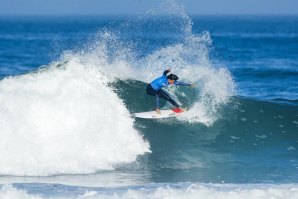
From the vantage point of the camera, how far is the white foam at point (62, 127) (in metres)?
13.6

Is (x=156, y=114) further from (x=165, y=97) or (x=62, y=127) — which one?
(x=62, y=127)

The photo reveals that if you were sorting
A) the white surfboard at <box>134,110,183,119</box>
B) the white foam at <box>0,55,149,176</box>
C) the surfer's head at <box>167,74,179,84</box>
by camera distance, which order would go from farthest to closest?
1. the white surfboard at <box>134,110,183,119</box>
2. the surfer's head at <box>167,74,179,84</box>
3. the white foam at <box>0,55,149,176</box>

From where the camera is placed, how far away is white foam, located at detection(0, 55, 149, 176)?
13.6 metres

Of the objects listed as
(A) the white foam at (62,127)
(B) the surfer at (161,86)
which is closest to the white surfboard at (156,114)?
(B) the surfer at (161,86)

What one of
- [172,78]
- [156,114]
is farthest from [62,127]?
[172,78]

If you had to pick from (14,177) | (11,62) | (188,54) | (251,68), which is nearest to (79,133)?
(14,177)

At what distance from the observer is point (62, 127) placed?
48.2 feet

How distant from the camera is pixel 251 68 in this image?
36219 millimetres

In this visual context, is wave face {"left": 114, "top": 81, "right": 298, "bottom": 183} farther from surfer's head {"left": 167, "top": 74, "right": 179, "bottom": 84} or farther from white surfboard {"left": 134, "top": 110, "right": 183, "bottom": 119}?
surfer's head {"left": 167, "top": 74, "right": 179, "bottom": 84}

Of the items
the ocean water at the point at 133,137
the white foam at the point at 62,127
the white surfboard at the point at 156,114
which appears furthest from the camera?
the white surfboard at the point at 156,114

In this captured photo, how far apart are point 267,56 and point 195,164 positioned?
33283 mm

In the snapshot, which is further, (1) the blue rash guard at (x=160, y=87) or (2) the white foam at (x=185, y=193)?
(1) the blue rash guard at (x=160, y=87)

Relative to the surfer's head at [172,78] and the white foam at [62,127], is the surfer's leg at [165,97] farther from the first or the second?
the white foam at [62,127]

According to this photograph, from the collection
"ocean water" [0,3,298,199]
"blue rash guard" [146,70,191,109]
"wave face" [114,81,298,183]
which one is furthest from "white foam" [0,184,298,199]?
"blue rash guard" [146,70,191,109]
